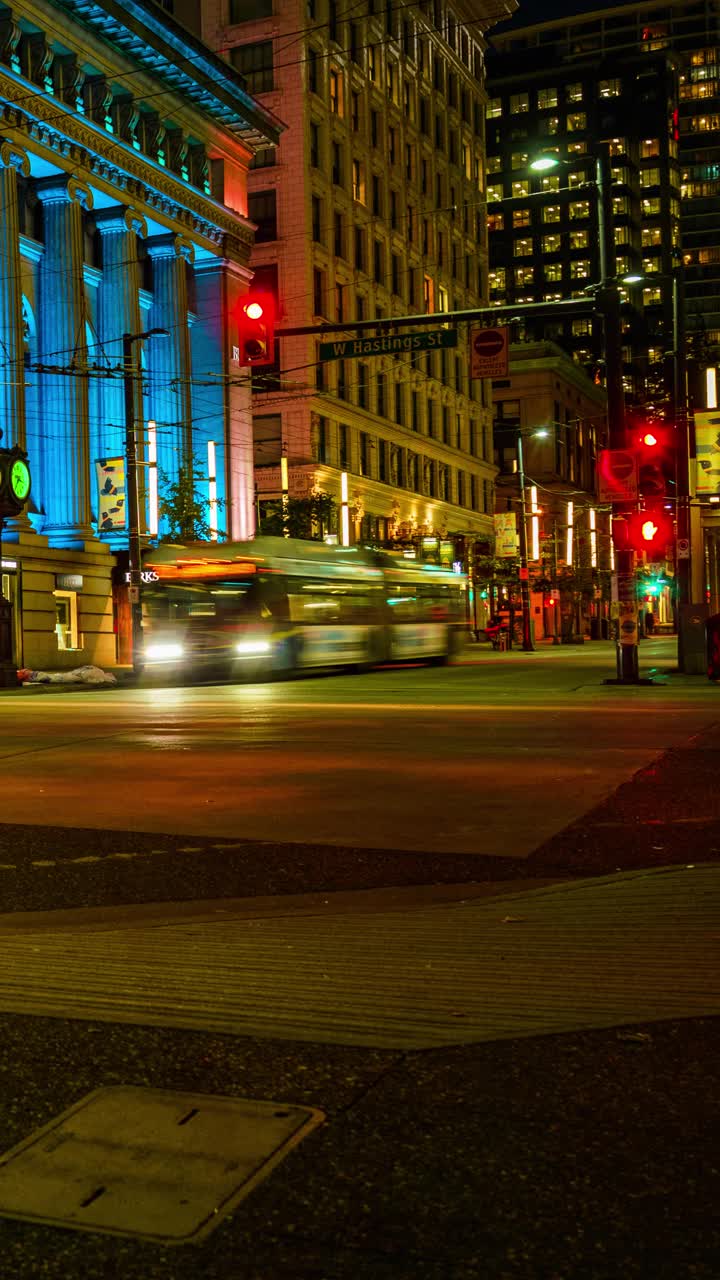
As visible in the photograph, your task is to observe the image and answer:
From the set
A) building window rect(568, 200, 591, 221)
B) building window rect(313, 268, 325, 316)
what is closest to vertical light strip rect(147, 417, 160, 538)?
building window rect(313, 268, 325, 316)

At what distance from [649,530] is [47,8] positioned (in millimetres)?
29145

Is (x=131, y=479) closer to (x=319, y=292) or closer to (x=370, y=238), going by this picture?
(x=319, y=292)

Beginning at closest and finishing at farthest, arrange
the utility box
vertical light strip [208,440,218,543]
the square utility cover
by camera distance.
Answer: the square utility cover, the utility box, vertical light strip [208,440,218,543]

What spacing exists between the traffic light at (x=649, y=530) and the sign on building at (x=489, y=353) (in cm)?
390

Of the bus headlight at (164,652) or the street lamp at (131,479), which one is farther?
the street lamp at (131,479)

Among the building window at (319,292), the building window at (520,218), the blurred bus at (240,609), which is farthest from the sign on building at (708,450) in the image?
the building window at (520,218)

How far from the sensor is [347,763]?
12.9 metres

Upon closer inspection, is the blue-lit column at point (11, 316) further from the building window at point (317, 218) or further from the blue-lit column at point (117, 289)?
the building window at point (317, 218)

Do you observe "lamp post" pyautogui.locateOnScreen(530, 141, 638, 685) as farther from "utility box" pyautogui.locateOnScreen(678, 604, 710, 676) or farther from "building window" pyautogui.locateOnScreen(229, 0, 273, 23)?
"building window" pyautogui.locateOnScreen(229, 0, 273, 23)

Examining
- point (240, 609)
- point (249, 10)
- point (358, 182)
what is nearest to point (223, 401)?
point (358, 182)

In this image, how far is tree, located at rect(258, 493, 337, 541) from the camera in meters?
55.5

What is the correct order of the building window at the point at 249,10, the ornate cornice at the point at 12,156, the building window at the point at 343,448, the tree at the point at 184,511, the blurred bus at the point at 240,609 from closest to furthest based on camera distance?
the blurred bus at the point at 240,609 → the ornate cornice at the point at 12,156 → the tree at the point at 184,511 → the building window at the point at 249,10 → the building window at the point at 343,448

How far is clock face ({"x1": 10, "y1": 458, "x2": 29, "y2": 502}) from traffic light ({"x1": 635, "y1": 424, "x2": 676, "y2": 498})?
16.9m

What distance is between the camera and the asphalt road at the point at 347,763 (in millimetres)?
9320
